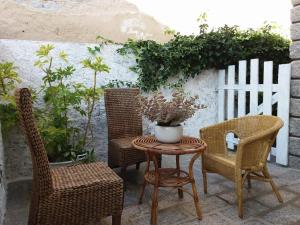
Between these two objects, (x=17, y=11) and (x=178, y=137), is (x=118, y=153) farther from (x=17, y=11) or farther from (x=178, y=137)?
(x=17, y=11)

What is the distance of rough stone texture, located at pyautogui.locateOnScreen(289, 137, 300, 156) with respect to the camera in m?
3.26

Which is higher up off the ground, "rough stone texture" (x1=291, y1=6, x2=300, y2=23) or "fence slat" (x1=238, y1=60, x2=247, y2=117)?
"rough stone texture" (x1=291, y1=6, x2=300, y2=23)

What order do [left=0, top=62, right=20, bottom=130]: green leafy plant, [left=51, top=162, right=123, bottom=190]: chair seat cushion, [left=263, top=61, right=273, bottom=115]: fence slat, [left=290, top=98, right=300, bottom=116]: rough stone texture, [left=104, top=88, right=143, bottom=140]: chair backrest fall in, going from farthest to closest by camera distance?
[left=263, top=61, right=273, bottom=115]: fence slat → [left=290, top=98, right=300, bottom=116]: rough stone texture → [left=104, top=88, right=143, bottom=140]: chair backrest → [left=0, top=62, right=20, bottom=130]: green leafy plant → [left=51, top=162, right=123, bottom=190]: chair seat cushion

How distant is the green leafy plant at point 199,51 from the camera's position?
147 inches

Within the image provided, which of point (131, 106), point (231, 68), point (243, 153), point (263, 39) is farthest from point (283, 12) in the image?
→ point (243, 153)

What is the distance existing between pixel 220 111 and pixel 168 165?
136 cm

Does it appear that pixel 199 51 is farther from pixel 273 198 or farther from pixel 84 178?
pixel 84 178

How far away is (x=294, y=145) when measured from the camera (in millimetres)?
3291

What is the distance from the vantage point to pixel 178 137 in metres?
2.26

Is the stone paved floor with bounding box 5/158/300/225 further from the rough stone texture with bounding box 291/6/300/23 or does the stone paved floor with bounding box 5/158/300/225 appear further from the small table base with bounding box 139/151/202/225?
the rough stone texture with bounding box 291/6/300/23

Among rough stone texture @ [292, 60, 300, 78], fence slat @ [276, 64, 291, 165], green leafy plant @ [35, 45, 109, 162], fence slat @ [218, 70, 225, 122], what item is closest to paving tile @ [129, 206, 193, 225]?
green leafy plant @ [35, 45, 109, 162]

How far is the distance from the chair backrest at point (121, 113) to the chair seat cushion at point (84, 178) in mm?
1001

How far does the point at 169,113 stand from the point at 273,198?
1.26m

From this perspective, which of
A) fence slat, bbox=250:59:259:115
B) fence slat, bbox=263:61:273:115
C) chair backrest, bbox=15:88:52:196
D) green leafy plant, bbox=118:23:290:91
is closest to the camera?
chair backrest, bbox=15:88:52:196
